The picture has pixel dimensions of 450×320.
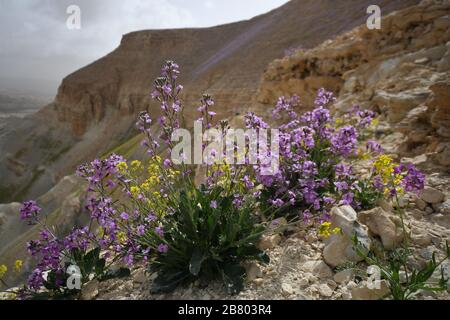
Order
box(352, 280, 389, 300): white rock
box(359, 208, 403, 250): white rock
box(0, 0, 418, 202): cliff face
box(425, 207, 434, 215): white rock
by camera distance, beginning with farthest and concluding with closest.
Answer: box(0, 0, 418, 202): cliff face, box(425, 207, 434, 215): white rock, box(359, 208, 403, 250): white rock, box(352, 280, 389, 300): white rock

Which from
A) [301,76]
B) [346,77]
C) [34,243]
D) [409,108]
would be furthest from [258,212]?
[301,76]

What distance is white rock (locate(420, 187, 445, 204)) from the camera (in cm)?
418

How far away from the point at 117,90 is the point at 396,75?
57907 mm

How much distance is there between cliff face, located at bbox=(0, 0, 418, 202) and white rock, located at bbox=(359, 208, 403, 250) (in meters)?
35.9

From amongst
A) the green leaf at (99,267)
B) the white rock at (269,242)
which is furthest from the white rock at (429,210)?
the green leaf at (99,267)

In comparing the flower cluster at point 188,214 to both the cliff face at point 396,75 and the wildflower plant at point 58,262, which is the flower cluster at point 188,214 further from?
the cliff face at point 396,75

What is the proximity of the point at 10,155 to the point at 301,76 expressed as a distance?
63.0 m

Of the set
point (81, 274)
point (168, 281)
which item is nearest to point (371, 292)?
point (168, 281)

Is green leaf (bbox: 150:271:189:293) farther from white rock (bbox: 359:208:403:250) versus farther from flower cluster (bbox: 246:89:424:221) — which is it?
white rock (bbox: 359:208:403:250)

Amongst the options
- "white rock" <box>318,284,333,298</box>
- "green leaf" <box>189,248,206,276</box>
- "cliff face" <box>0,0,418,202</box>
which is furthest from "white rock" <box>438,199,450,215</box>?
"cliff face" <box>0,0,418,202</box>

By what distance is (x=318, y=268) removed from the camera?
3.42 m

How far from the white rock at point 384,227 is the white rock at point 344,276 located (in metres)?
0.60

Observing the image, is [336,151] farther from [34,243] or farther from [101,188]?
[34,243]

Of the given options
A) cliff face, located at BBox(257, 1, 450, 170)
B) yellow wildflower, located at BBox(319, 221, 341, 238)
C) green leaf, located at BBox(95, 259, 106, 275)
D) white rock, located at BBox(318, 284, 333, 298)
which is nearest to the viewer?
white rock, located at BBox(318, 284, 333, 298)
